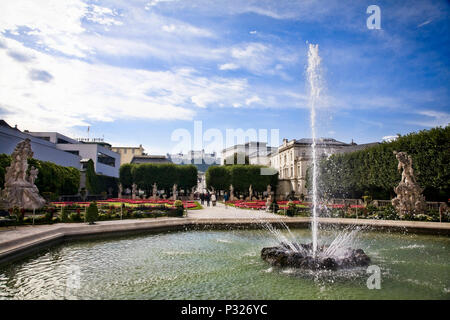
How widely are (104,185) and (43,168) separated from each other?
21446mm

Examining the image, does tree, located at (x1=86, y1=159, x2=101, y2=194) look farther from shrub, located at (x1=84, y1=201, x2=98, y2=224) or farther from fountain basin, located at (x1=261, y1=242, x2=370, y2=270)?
fountain basin, located at (x1=261, y1=242, x2=370, y2=270)

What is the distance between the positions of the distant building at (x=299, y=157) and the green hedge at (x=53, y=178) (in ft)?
153

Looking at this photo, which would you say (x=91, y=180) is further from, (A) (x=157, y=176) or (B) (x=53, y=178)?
(B) (x=53, y=178)

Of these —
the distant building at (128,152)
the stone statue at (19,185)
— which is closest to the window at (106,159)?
the distant building at (128,152)

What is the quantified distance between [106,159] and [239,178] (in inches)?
1396

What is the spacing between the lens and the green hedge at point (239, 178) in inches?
2245

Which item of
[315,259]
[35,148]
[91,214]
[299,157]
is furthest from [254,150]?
[315,259]

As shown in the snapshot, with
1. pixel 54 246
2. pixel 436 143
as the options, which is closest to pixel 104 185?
pixel 54 246

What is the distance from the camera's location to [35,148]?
42656 millimetres

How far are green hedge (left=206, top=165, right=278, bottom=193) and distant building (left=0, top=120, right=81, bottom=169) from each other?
1090 inches

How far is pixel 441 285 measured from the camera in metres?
7.09

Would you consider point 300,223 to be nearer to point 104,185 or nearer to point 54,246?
point 54,246

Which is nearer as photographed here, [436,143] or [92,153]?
[436,143]

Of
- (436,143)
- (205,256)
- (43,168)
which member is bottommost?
(205,256)
